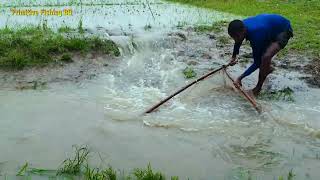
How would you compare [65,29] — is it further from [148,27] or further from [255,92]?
[255,92]

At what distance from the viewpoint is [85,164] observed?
13.6ft

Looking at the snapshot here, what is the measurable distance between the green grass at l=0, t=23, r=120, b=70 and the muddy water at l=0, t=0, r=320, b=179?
0.54 m

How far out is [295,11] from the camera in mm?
12188

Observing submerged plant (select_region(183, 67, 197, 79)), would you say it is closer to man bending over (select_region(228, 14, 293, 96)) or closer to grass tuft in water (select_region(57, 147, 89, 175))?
man bending over (select_region(228, 14, 293, 96))

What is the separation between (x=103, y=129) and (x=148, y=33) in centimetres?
425

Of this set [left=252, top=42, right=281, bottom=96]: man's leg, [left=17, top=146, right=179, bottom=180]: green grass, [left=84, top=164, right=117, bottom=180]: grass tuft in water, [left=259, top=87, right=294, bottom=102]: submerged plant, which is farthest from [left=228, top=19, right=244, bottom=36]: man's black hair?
[left=84, top=164, right=117, bottom=180]: grass tuft in water

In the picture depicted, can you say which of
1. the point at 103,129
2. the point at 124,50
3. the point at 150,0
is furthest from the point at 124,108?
the point at 150,0

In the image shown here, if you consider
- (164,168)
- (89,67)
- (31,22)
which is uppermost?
(31,22)

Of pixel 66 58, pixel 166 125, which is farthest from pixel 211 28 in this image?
pixel 166 125

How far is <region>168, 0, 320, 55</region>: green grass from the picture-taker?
8.54 metres

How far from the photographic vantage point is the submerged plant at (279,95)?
20.3 ft

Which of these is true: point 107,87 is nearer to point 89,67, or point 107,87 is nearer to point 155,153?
point 89,67

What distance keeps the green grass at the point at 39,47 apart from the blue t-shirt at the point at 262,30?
8.93 ft

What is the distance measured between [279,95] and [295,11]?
21.6 ft
